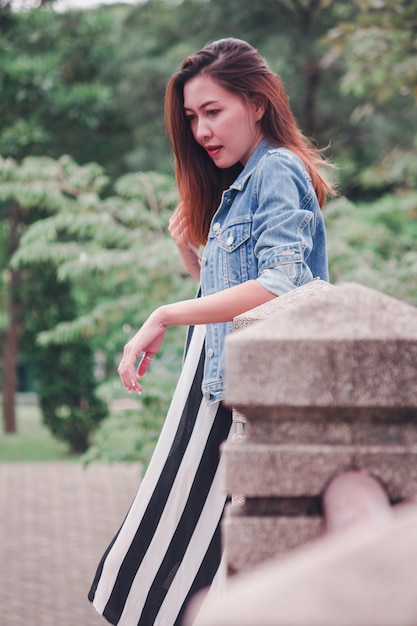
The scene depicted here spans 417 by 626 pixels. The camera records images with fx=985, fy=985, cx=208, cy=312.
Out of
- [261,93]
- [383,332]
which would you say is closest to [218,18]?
[261,93]

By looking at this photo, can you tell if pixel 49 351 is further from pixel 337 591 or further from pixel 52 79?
pixel 337 591

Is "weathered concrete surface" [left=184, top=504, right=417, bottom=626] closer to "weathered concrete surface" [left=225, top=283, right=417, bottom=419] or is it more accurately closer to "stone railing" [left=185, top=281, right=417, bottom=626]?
"stone railing" [left=185, top=281, right=417, bottom=626]

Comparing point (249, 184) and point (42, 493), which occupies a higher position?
point (249, 184)

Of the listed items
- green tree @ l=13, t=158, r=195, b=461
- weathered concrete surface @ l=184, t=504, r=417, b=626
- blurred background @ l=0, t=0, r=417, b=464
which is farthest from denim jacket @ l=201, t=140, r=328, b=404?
blurred background @ l=0, t=0, r=417, b=464

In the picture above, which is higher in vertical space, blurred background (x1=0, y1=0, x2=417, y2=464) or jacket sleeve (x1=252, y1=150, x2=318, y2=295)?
jacket sleeve (x1=252, y1=150, x2=318, y2=295)

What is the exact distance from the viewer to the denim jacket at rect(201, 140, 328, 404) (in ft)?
8.72

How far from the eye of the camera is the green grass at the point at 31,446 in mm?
17328

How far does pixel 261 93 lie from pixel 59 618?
16.1 feet

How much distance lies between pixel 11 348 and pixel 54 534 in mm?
9905

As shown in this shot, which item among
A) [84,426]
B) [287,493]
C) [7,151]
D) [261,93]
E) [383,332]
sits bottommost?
[84,426]

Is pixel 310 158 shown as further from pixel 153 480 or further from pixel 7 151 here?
pixel 7 151

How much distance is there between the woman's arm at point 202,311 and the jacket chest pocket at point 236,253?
0.15 m

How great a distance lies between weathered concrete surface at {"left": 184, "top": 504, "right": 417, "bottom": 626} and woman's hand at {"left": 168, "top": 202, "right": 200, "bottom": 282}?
199 cm

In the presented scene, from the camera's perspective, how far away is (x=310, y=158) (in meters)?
2.94
